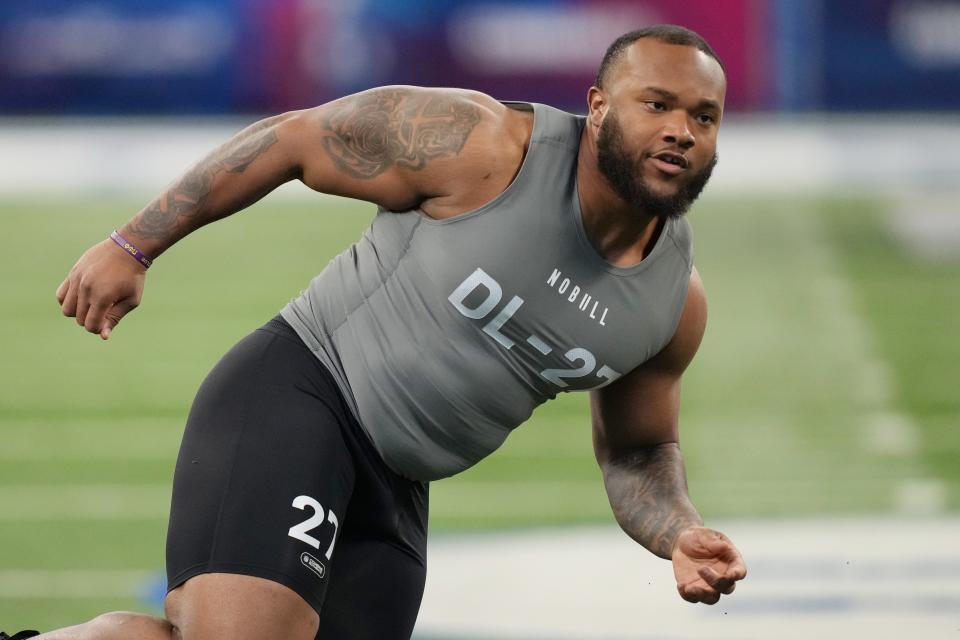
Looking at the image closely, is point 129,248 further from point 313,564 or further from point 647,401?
point 647,401

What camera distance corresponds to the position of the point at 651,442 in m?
4.59

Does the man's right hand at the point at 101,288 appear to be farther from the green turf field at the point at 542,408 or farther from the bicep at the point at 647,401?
the green turf field at the point at 542,408

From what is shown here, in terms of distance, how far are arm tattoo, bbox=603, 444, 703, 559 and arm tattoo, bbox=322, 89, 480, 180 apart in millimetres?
1054

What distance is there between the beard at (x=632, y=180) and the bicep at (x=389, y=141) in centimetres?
29

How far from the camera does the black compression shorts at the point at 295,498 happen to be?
13.0 ft

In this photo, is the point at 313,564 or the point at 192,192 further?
the point at 192,192

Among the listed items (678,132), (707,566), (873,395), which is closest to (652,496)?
(707,566)

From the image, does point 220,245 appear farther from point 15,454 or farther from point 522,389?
point 522,389

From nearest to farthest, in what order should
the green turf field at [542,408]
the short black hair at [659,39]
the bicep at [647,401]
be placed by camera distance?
the short black hair at [659,39] < the bicep at [647,401] < the green turf field at [542,408]

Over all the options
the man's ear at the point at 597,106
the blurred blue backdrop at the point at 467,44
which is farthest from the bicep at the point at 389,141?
the blurred blue backdrop at the point at 467,44

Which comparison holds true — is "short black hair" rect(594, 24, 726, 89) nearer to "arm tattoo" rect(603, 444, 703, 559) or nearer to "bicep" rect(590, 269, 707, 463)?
"bicep" rect(590, 269, 707, 463)

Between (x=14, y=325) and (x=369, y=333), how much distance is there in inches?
279

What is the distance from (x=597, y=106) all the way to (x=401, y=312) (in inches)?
26.6

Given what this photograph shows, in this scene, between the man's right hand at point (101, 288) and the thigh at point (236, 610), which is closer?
the thigh at point (236, 610)
